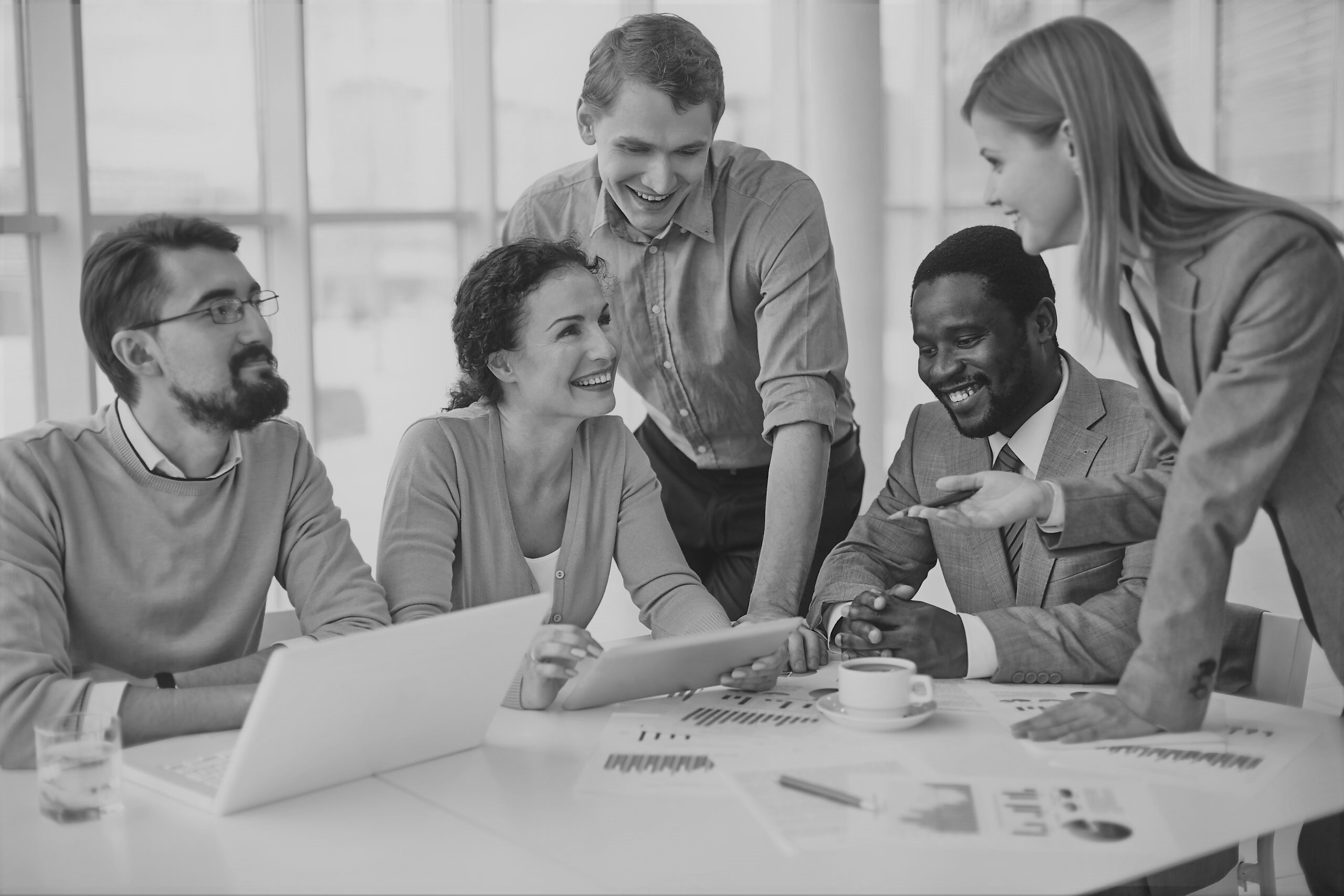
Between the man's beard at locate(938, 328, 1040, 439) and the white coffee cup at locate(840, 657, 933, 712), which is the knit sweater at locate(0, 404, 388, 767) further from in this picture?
the man's beard at locate(938, 328, 1040, 439)

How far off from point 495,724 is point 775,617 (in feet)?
2.43

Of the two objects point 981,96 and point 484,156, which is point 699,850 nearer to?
point 981,96

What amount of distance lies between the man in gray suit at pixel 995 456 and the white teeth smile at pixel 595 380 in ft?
1.83

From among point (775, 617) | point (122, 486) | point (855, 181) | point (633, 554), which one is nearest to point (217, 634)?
point (122, 486)

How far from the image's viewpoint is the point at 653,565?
2502 mm

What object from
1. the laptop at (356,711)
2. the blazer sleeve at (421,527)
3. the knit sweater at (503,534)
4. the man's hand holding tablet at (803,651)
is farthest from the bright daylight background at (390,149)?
the laptop at (356,711)

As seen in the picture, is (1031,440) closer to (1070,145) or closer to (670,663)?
(1070,145)

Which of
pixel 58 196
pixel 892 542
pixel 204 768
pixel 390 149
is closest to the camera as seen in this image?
pixel 204 768

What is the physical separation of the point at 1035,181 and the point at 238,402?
128cm

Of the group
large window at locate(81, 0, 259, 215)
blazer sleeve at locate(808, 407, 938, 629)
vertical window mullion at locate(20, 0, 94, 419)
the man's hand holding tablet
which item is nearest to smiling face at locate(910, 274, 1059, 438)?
blazer sleeve at locate(808, 407, 938, 629)

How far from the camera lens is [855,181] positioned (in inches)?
230

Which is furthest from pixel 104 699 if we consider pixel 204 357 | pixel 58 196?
pixel 58 196

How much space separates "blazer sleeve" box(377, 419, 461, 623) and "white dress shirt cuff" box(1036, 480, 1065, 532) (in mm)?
1023

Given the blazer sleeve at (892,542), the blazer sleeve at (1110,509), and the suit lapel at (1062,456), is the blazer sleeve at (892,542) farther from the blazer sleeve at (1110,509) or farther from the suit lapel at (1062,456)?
the blazer sleeve at (1110,509)
